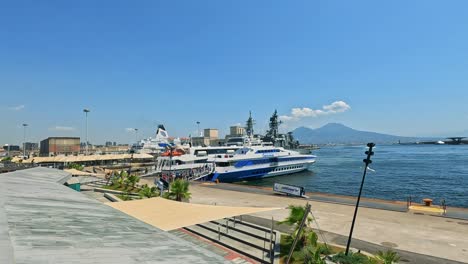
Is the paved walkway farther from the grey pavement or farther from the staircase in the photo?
the grey pavement

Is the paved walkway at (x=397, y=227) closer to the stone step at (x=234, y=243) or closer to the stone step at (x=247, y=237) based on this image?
the stone step at (x=247, y=237)

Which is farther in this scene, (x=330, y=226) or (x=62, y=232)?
(x=330, y=226)

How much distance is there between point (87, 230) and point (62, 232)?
778mm

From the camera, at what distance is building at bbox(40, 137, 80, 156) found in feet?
422

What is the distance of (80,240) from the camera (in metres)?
7.24

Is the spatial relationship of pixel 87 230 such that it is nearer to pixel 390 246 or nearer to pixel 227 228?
pixel 227 228

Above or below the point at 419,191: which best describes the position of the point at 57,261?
above

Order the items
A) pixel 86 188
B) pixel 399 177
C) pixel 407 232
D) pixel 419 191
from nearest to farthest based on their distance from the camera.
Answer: pixel 407 232 → pixel 86 188 → pixel 419 191 → pixel 399 177

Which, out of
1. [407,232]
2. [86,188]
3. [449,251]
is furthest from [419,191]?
[86,188]

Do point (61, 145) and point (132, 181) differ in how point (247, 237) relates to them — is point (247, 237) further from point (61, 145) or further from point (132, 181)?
point (61, 145)

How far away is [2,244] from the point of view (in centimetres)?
545

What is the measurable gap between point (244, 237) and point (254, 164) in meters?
43.0

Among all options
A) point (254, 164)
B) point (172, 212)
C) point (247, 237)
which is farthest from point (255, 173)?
point (172, 212)

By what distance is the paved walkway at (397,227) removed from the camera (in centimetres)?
1647
